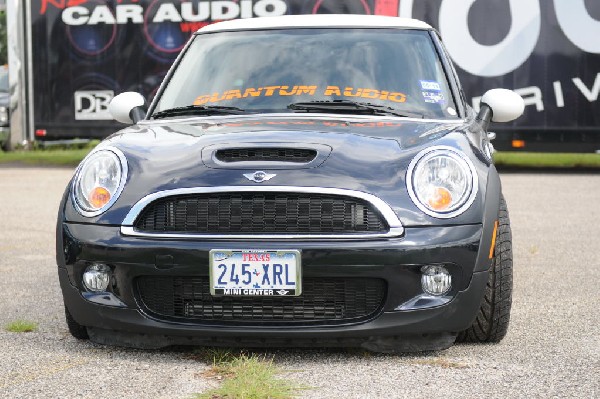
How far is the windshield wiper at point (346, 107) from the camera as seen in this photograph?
4.84 meters

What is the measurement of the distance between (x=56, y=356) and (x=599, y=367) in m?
2.11

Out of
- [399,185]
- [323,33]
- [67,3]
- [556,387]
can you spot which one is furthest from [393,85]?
[67,3]

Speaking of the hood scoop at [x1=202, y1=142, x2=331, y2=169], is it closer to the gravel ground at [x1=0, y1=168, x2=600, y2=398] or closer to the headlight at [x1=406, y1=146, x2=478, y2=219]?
the headlight at [x1=406, y1=146, x2=478, y2=219]

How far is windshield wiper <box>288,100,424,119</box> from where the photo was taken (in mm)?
4844

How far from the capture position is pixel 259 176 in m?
4.05

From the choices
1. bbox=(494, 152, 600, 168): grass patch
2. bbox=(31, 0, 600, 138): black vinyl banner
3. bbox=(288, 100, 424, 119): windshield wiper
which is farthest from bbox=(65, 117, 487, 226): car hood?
bbox=(494, 152, 600, 168): grass patch

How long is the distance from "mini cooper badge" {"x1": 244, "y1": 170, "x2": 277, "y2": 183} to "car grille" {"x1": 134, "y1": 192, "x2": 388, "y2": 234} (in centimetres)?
6

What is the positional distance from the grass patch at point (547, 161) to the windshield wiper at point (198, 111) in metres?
12.9

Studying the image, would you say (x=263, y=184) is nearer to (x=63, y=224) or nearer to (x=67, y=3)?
(x=63, y=224)

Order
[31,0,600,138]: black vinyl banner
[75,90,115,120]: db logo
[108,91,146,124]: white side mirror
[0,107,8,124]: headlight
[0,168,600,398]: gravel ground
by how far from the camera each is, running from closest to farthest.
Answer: [0,168,600,398]: gravel ground < [108,91,146,124]: white side mirror < [31,0,600,138]: black vinyl banner < [75,90,115,120]: db logo < [0,107,8,124]: headlight

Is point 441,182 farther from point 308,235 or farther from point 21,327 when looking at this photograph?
point 21,327

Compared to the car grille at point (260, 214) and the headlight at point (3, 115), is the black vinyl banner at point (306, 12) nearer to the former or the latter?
the headlight at point (3, 115)

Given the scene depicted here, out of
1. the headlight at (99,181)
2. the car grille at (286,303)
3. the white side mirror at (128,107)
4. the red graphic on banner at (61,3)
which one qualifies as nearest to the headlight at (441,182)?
the car grille at (286,303)

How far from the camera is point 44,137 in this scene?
16.9 m
